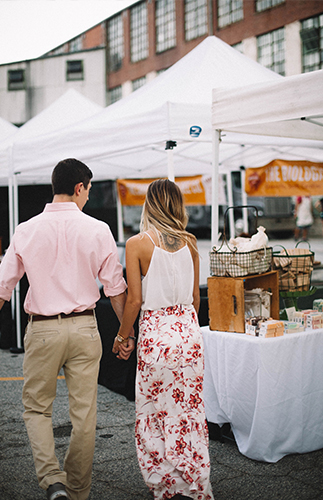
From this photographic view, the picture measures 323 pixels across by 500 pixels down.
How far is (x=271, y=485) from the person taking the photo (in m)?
2.89

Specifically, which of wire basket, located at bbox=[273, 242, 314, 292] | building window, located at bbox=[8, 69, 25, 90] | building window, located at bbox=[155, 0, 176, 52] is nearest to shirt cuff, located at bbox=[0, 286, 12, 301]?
wire basket, located at bbox=[273, 242, 314, 292]

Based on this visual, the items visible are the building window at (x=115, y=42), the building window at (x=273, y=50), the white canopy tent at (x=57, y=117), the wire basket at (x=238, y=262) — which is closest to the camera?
the wire basket at (x=238, y=262)

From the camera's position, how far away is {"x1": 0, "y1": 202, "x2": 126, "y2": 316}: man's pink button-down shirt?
8.28 ft

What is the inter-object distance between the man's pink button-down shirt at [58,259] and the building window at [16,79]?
28408 millimetres

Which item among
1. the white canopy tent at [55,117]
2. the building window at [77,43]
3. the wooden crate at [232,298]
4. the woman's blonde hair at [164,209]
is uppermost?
the building window at [77,43]

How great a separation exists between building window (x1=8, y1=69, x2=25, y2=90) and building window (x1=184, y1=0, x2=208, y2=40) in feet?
31.1

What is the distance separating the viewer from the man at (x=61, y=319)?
2.51 meters

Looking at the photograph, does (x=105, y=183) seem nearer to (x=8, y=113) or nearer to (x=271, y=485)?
(x=271, y=485)

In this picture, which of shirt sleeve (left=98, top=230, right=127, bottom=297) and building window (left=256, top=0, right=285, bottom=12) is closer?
shirt sleeve (left=98, top=230, right=127, bottom=297)

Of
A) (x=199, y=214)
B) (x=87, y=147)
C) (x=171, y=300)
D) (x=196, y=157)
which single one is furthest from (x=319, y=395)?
(x=199, y=214)

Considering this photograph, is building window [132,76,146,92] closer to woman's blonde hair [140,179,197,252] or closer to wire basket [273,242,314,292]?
wire basket [273,242,314,292]

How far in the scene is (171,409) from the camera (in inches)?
104

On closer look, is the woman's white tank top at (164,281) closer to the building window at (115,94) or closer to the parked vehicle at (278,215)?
the parked vehicle at (278,215)

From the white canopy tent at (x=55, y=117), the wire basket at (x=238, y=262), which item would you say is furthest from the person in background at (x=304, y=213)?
the wire basket at (x=238, y=262)
